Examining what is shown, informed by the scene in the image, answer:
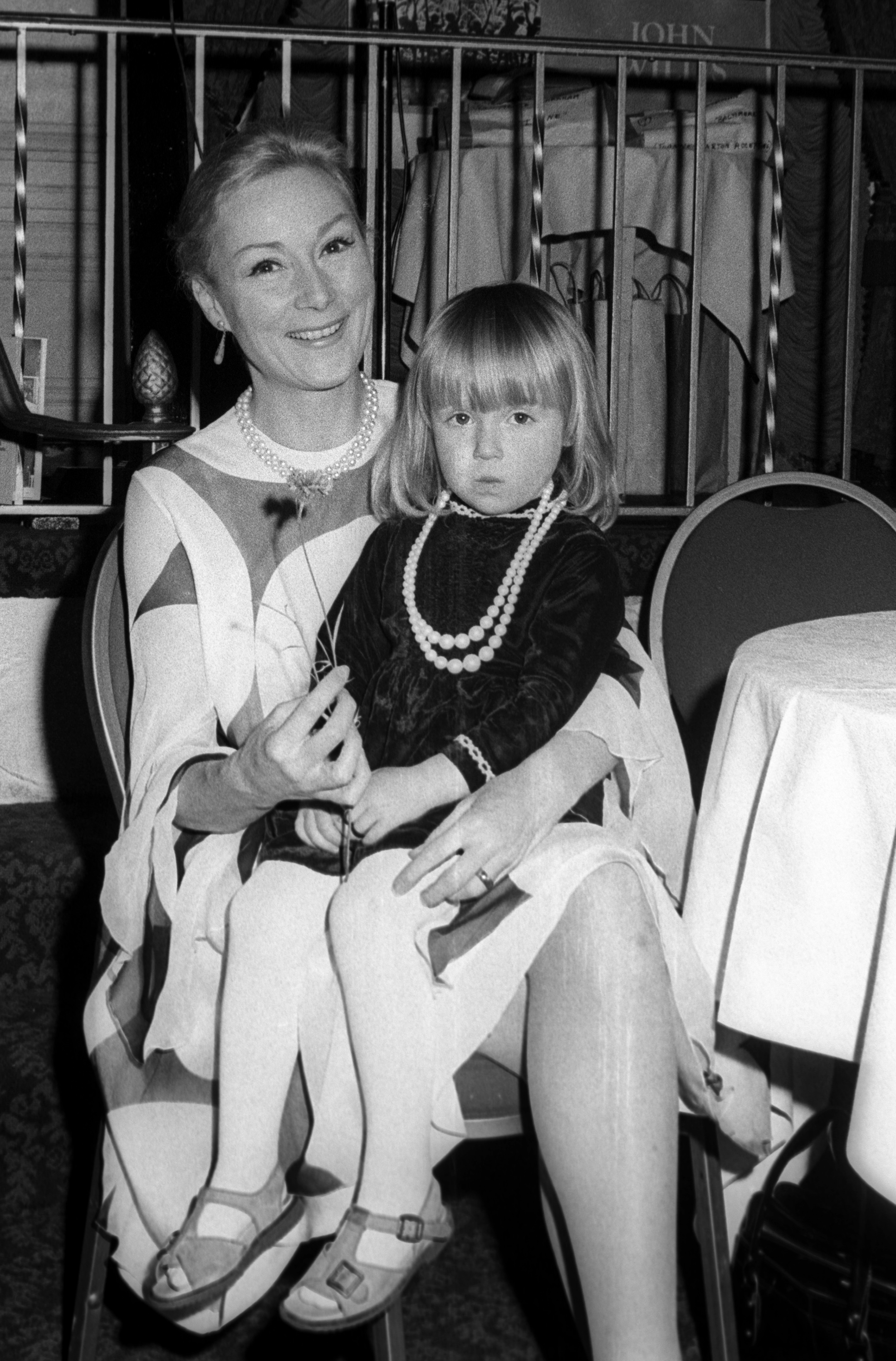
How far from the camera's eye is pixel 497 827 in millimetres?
1219

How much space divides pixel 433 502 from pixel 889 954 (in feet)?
2.09

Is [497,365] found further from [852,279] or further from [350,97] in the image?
[350,97]

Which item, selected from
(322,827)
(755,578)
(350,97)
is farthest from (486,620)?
(350,97)

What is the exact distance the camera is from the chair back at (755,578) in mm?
2113

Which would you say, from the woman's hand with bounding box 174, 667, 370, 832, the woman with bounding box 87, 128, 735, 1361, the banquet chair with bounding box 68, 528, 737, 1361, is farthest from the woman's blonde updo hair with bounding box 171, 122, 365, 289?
the woman's hand with bounding box 174, 667, 370, 832

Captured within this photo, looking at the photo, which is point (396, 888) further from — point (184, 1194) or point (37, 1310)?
point (37, 1310)

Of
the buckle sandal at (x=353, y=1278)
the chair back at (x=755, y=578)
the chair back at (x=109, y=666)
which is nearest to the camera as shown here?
the buckle sandal at (x=353, y=1278)

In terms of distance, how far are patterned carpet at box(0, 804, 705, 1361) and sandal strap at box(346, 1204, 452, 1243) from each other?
562 mm

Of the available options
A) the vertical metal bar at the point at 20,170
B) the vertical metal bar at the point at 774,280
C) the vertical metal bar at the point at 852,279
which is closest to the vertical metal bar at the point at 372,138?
the vertical metal bar at the point at 20,170

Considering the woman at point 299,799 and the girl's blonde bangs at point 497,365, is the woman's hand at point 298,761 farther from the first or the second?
the girl's blonde bangs at point 497,365

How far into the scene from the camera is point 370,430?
62.7 inches

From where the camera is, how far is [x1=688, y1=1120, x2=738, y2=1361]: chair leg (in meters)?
1.38

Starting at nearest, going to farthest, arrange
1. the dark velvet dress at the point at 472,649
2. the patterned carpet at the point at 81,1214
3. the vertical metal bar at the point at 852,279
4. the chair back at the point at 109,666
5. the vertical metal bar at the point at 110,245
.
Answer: the dark velvet dress at the point at 472,649 < the chair back at the point at 109,666 < the patterned carpet at the point at 81,1214 < the vertical metal bar at the point at 110,245 < the vertical metal bar at the point at 852,279

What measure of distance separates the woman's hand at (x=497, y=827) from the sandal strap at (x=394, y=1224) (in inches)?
9.6
